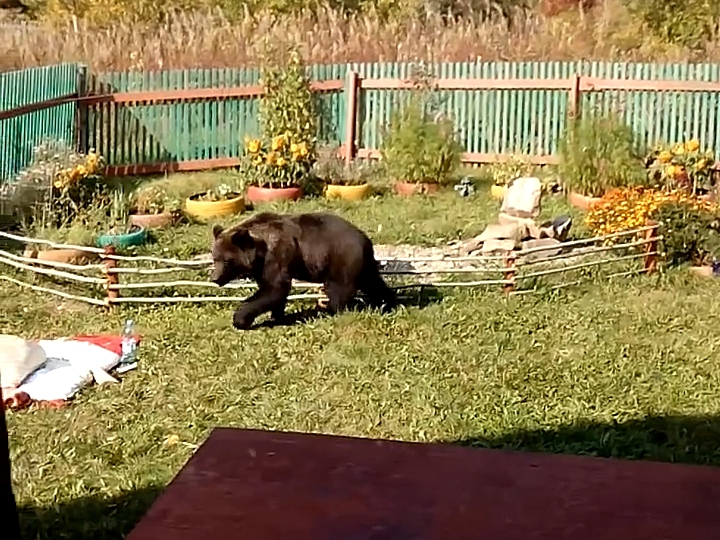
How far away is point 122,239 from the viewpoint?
32.2 ft

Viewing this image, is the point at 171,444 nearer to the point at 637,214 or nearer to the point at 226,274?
the point at 226,274

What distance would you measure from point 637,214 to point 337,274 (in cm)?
363

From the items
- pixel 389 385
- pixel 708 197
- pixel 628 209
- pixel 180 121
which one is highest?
pixel 180 121

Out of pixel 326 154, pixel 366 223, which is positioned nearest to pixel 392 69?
pixel 326 154

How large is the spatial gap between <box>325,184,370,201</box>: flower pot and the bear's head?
17.8 ft

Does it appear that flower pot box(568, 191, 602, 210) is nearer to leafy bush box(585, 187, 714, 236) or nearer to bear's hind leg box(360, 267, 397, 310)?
leafy bush box(585, 187, 714, 236)

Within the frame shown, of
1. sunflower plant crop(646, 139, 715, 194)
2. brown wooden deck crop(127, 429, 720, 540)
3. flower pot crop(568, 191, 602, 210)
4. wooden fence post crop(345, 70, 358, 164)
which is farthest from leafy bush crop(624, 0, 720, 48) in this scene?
brown wooden deck crop(127, 429, 720, 540)

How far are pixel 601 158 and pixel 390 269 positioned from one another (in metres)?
4.51

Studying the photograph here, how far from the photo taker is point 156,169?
Answer: 1487cm

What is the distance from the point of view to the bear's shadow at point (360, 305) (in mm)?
7492

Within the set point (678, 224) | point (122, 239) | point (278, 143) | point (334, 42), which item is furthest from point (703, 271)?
point (334, 42)

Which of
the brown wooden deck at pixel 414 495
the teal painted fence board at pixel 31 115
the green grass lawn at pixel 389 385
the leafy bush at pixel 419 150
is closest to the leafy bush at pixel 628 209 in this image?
the green grass lawn at pixel 389 385

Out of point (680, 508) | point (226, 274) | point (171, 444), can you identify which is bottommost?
point (171, 444)

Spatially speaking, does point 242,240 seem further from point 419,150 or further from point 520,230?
point 419,150
